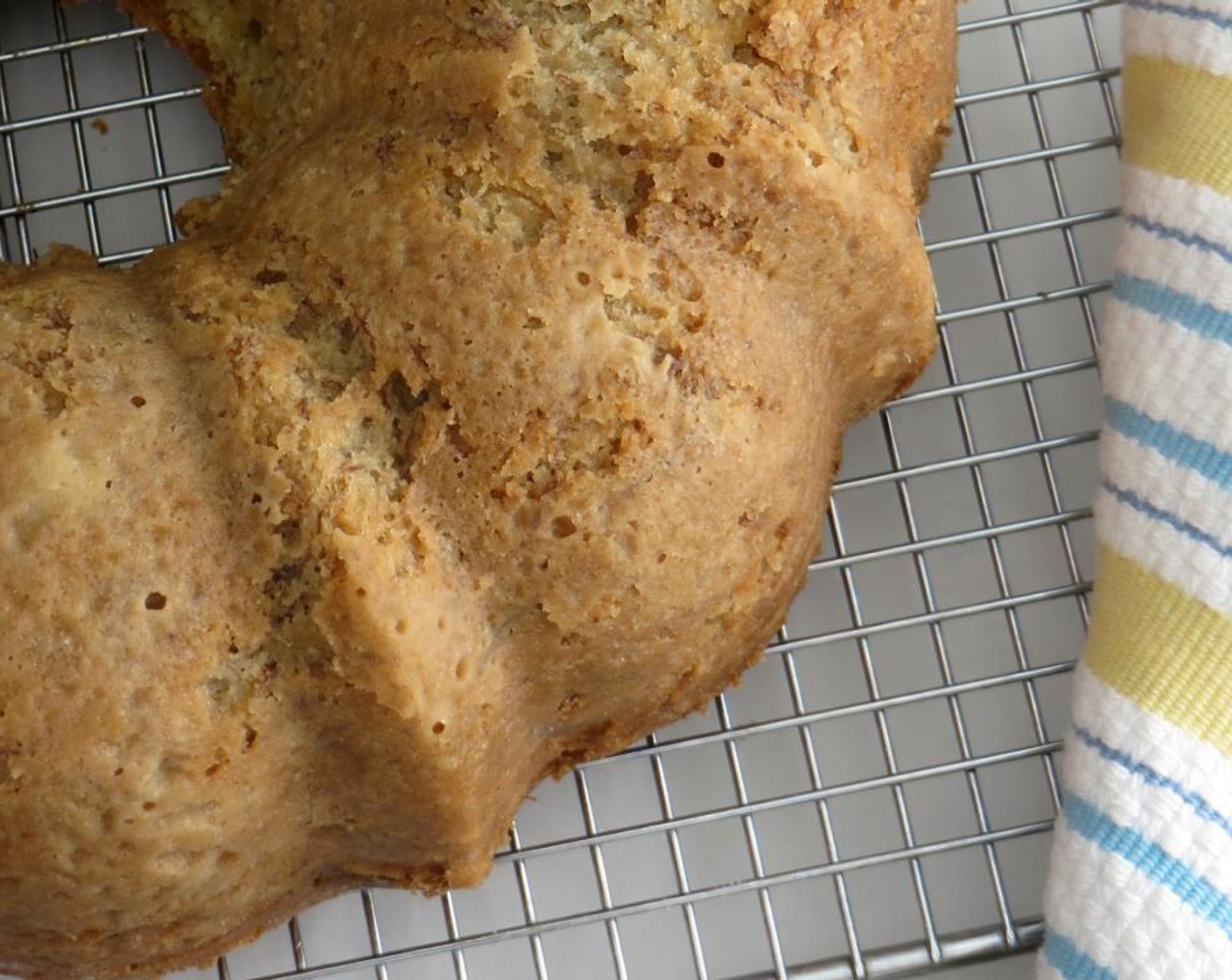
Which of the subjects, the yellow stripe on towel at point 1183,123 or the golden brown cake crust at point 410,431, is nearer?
the golden brown cake crust at point 410,431

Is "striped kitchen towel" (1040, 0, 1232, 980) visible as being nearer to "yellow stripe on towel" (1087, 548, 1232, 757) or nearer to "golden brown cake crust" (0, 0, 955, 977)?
"yellow stripe on towel" (1087, 548, 1232, 757)

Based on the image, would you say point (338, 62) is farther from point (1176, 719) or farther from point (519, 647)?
point (1176, 719)

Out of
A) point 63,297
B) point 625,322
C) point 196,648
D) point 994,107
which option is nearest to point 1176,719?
point 625,322

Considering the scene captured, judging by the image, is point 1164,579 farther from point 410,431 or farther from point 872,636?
point 410,431

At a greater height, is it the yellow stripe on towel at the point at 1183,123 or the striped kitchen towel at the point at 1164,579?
the yellow stripe on towel at the point at 1183,123

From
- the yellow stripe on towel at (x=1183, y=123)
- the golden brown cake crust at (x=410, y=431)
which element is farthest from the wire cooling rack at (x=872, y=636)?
the golden brown cake crust at (x=410, y=431)

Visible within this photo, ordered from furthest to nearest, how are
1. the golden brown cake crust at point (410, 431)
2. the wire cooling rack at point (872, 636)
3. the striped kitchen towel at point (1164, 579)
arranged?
the wire cooling rack at point (872, 636) < the striped kitchen towel at point (1164, 579) < the golden brown cake crust at point (410, 431)

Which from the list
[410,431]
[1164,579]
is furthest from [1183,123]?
[410,431]

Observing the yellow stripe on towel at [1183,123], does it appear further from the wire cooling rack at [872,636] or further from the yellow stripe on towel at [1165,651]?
the yellow stripe on towel at [1165,651]
